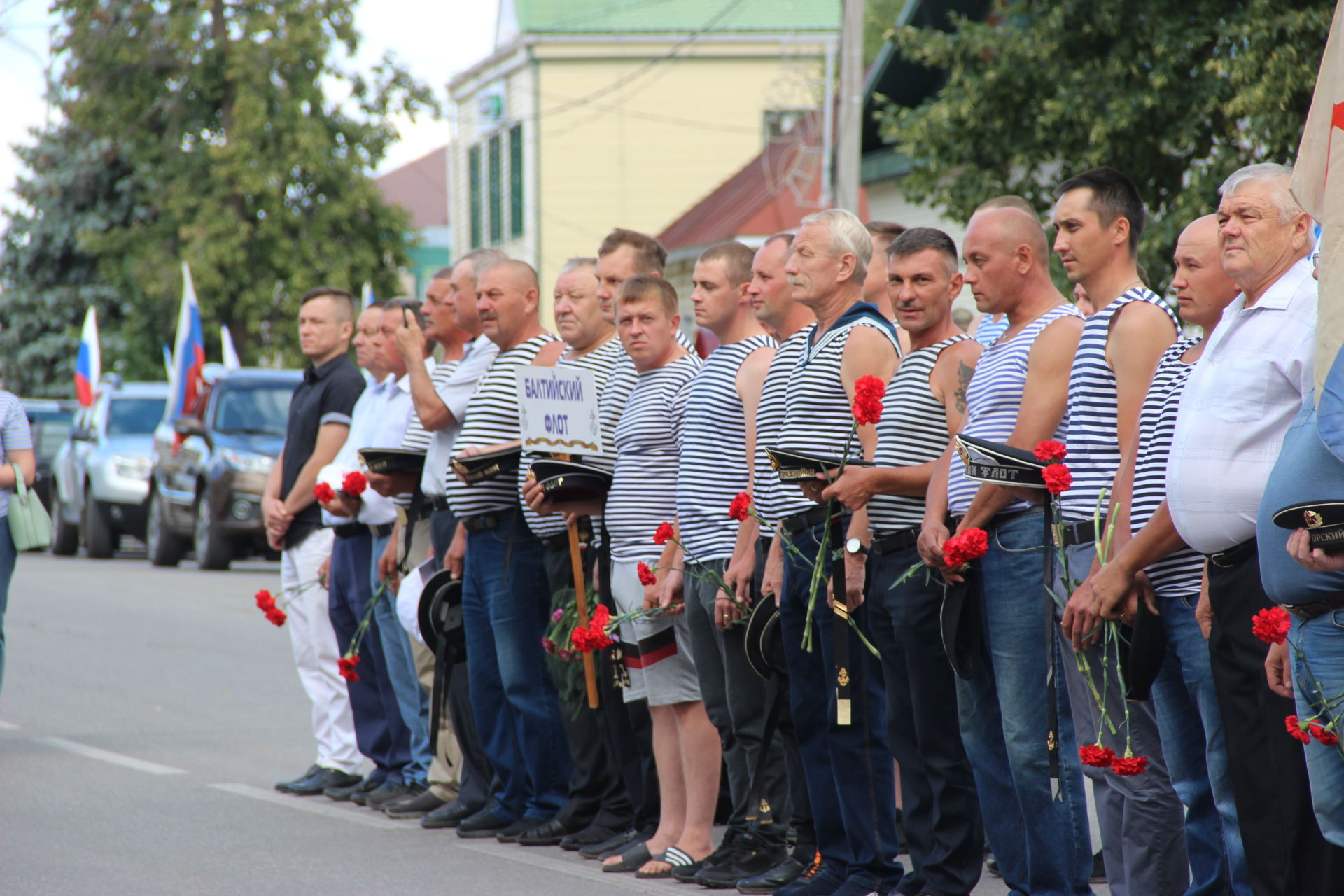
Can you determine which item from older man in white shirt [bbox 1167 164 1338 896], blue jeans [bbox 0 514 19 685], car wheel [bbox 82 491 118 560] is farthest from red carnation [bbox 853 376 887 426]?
car wheel [bbox 82 491 118 560]

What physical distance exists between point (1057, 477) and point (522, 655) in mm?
3259

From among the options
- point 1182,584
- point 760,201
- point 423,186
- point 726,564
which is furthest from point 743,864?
point 423,186

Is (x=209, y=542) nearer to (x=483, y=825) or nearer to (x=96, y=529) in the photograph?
(x=96, y=529)

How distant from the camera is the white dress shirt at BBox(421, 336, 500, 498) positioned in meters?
7.85

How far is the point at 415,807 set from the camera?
8.09 metres

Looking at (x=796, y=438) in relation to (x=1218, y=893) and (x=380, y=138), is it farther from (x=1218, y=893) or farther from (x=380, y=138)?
(x=380, y=138)

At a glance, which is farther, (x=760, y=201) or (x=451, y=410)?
(x=760, y=201)

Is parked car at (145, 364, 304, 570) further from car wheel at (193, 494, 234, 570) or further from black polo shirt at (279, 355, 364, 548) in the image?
black polo shirt at (279, 355, 364, 548)

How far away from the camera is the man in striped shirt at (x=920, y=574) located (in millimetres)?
5695

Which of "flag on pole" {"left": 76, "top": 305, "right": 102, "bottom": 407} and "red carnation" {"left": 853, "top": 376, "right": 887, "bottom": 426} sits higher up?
"flag on pole" {"left": 76, "top": 305, "right": 102, "bottom": 407}

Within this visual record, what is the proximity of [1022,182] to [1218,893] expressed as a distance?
32.9 feet

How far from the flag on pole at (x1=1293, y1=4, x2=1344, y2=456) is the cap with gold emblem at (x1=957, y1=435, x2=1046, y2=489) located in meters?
1.15

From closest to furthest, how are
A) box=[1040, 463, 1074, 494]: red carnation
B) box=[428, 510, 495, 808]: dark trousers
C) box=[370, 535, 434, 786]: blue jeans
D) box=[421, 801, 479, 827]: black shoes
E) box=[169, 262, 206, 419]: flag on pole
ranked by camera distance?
1. box=[1040, 463, 1074, 494]: red carnation
2. box=[421, 801, 479, 827]: black shoes
3. box=[428, 510, 495, 808]: dark trousers
4. box=[370, 535, 434, 786]: blue jeans
5. box=[169, 262, 206, 419]: flag on pole

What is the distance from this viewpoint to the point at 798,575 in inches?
240
